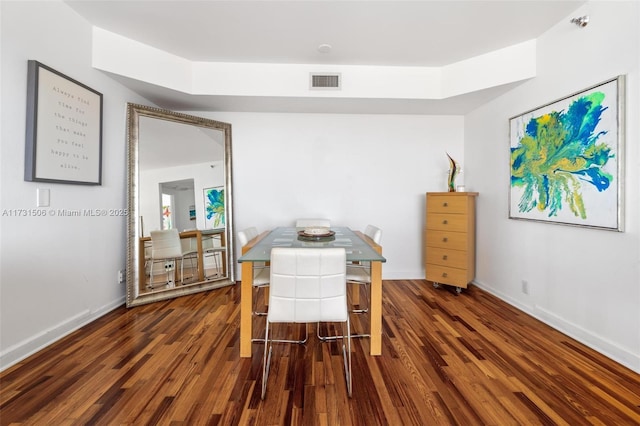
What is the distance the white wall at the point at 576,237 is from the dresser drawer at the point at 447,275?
0.38 meters

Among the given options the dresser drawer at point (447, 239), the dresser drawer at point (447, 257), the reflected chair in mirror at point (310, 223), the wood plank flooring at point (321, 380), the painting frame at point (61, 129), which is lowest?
the wood plank flooring at point (321, 380)

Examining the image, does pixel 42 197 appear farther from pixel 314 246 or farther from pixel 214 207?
pixel 314 246

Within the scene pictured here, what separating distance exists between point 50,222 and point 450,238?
12.7 feet

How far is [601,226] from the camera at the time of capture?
1.98 meters

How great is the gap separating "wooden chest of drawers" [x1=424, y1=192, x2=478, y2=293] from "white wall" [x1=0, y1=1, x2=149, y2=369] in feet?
11.8

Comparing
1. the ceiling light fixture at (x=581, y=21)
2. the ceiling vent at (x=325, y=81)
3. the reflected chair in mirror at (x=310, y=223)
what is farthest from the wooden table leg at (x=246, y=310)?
the ceiling light fixture at (x=581, y=21)

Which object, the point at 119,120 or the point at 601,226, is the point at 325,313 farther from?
the point at 119,120

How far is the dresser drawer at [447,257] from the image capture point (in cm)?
317

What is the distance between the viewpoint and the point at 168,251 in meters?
3.10

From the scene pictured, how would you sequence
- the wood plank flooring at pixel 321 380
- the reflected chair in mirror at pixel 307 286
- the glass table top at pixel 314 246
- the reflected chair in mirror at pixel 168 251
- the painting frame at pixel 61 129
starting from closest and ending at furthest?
the wood plank flooring at pixel 321 380 < the reflected chair in mirror at pixel 307 286 < the glass table top at pixel 314 246 < the painting frame at pixel 61 129 < the reflected chair in mirror at pixel 168 251

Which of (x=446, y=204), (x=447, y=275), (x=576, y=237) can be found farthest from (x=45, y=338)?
(x=576, y=237)

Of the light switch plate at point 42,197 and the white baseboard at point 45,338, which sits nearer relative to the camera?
the white baseboard at point 45,338

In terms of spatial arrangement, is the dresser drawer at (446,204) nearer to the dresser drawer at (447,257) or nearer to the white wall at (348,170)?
the white wall at (348,170)

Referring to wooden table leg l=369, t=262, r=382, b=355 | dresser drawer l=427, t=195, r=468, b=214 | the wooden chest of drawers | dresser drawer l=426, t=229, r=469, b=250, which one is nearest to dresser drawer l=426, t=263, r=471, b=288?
the wooden chest of drawers
